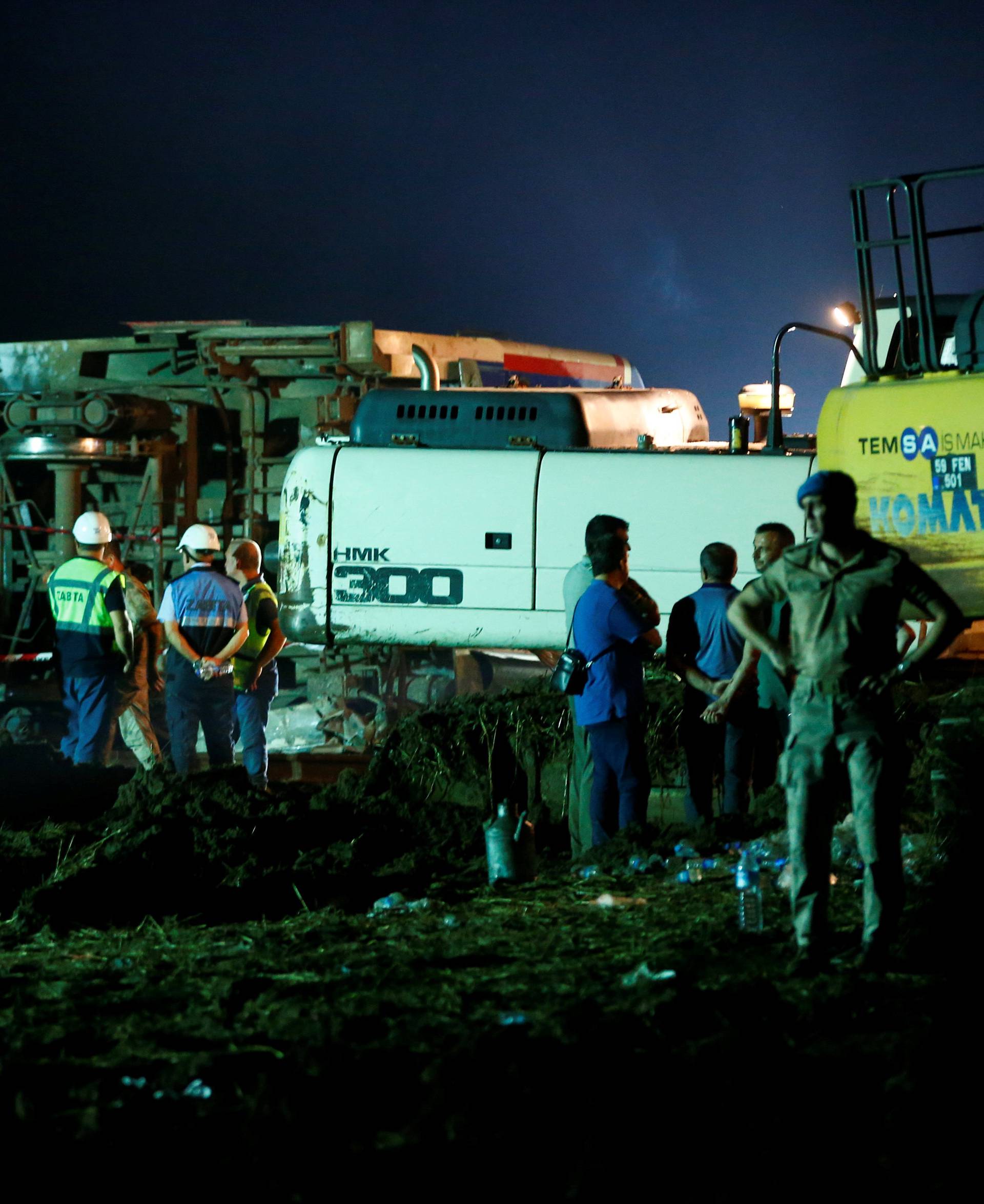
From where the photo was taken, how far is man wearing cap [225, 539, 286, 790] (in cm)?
1045

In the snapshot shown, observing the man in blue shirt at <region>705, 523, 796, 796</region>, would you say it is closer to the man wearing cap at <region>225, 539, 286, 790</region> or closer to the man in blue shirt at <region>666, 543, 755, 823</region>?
the man in blue shirt at <region>666, 543, 755, 823</region>

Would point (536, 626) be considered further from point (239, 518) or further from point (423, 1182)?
point (239, 518)

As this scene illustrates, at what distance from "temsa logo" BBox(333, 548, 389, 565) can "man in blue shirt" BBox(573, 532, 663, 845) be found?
268 cm

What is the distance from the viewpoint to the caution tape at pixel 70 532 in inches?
677

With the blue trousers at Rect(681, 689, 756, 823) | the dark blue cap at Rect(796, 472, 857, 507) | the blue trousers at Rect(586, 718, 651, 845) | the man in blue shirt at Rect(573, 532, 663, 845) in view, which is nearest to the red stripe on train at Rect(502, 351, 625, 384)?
the blue trousers at Rect(681, 689, 756, 823)

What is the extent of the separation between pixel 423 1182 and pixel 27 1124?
106cm

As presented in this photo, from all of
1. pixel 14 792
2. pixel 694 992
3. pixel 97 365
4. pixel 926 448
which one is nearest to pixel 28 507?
pixel 97 365

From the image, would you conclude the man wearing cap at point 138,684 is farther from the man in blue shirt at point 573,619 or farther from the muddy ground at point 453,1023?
the man in blue shirt at point 573,619

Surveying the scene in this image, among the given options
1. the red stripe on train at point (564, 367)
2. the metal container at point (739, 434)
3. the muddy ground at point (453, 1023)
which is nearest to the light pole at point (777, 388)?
the metal container at point (739, 434)

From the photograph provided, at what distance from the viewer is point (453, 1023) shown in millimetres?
4527

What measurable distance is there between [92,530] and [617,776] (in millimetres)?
4761

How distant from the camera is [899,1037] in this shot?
13.4 feet

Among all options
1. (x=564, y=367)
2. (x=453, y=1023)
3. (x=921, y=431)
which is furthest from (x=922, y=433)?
(x=564, y=367)

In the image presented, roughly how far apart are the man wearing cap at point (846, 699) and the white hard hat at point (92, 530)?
6700 millimetres
